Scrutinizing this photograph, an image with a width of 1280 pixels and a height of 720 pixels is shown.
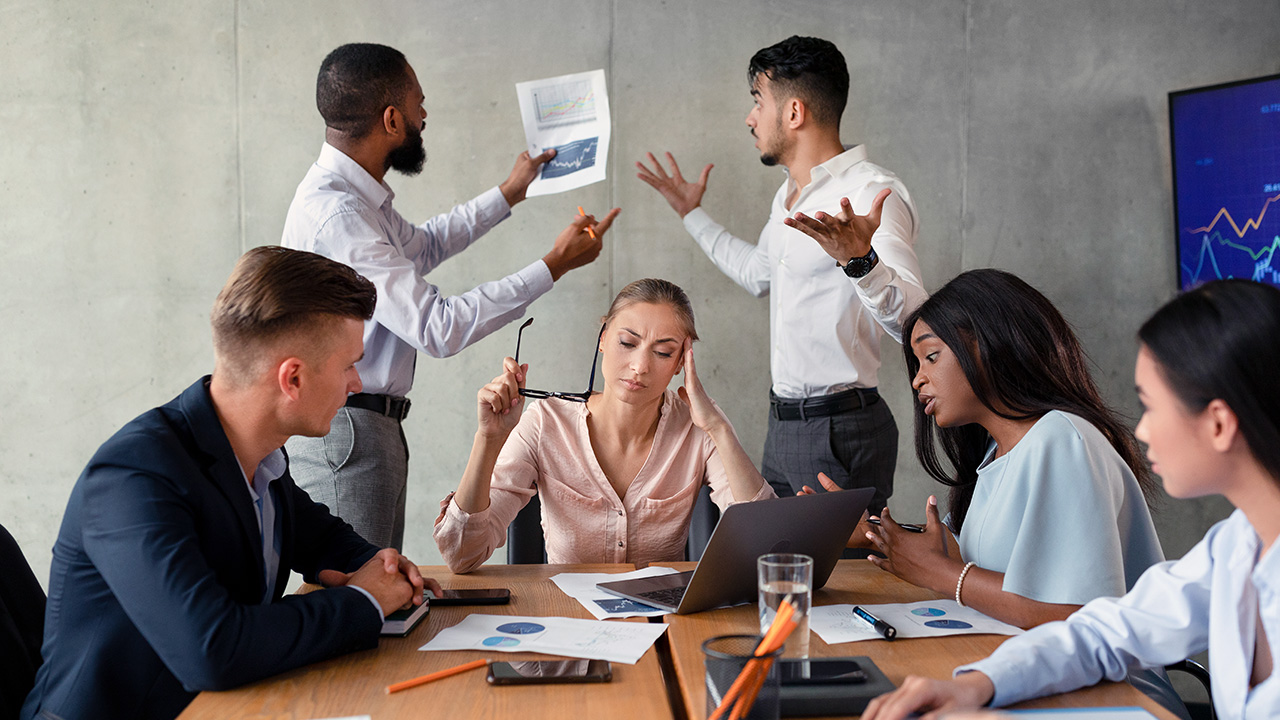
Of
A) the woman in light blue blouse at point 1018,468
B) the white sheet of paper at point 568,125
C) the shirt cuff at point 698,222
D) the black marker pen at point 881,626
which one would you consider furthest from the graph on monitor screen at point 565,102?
the black marker pen at point 881,626

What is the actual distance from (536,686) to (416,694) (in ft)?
0.55

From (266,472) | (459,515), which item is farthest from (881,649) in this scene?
(266,472)

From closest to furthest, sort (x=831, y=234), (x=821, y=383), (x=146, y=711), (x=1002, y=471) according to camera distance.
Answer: (x=146, y=711) < (x=1002, y=471) < (x=831, y=234) < (x=821, y=383)

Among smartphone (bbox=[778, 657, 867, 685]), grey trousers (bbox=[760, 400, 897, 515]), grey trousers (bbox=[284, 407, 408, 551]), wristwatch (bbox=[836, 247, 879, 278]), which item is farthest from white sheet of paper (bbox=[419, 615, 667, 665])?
grey trousers (bbox=[760, 400, 897, 515])

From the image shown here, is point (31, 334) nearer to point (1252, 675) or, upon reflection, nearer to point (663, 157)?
point (663, 157)

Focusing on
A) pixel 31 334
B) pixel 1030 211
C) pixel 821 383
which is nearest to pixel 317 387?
pixel 821 383

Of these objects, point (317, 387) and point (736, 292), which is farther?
point (736, 292)

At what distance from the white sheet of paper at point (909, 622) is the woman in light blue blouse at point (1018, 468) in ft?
0.12

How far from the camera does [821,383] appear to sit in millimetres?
2953

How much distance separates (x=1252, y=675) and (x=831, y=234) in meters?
1.44

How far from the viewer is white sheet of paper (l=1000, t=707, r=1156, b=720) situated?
118cm

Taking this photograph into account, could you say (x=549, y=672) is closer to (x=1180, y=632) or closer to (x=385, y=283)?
(x=1180, y=632)

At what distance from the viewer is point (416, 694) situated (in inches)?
50.0

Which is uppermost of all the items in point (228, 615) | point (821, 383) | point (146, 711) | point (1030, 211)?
point (1030, 211)
